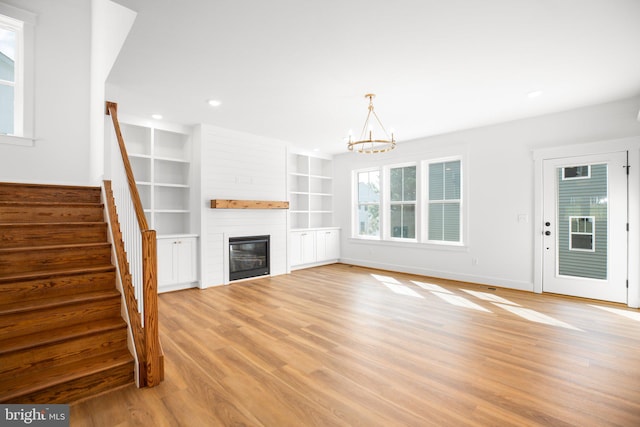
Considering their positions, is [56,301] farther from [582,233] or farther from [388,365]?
[582,233]

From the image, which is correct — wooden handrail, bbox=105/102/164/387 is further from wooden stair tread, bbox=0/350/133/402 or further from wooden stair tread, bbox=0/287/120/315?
wooden stair tread, bbox=0/287/120/315

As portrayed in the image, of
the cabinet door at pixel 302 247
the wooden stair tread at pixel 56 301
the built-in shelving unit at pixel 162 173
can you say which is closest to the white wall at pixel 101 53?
the built-in shelving unit at pixel 162 173

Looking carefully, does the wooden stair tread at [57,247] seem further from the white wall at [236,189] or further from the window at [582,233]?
the window at [582,233]

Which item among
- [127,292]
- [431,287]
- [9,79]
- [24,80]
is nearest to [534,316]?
[431,287]

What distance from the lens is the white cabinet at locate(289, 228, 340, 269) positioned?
677cm

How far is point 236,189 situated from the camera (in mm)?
5676

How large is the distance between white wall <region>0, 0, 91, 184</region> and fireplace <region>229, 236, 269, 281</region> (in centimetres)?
245

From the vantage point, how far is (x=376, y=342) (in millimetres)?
2979

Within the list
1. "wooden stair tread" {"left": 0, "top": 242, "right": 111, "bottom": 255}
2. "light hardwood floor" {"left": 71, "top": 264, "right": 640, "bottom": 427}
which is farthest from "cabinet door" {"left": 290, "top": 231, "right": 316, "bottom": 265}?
"wooden stair tread" {"left": 0, "top": 242, "right": 111, "bottom": 255}

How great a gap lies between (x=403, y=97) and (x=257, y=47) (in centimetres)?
201

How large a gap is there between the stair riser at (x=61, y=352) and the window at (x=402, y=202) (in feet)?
17.7

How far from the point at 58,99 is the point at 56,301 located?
11.0ft

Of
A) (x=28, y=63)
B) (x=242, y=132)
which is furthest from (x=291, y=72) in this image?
(x=28, y=63)

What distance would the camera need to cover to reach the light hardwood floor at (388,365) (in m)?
1.92
